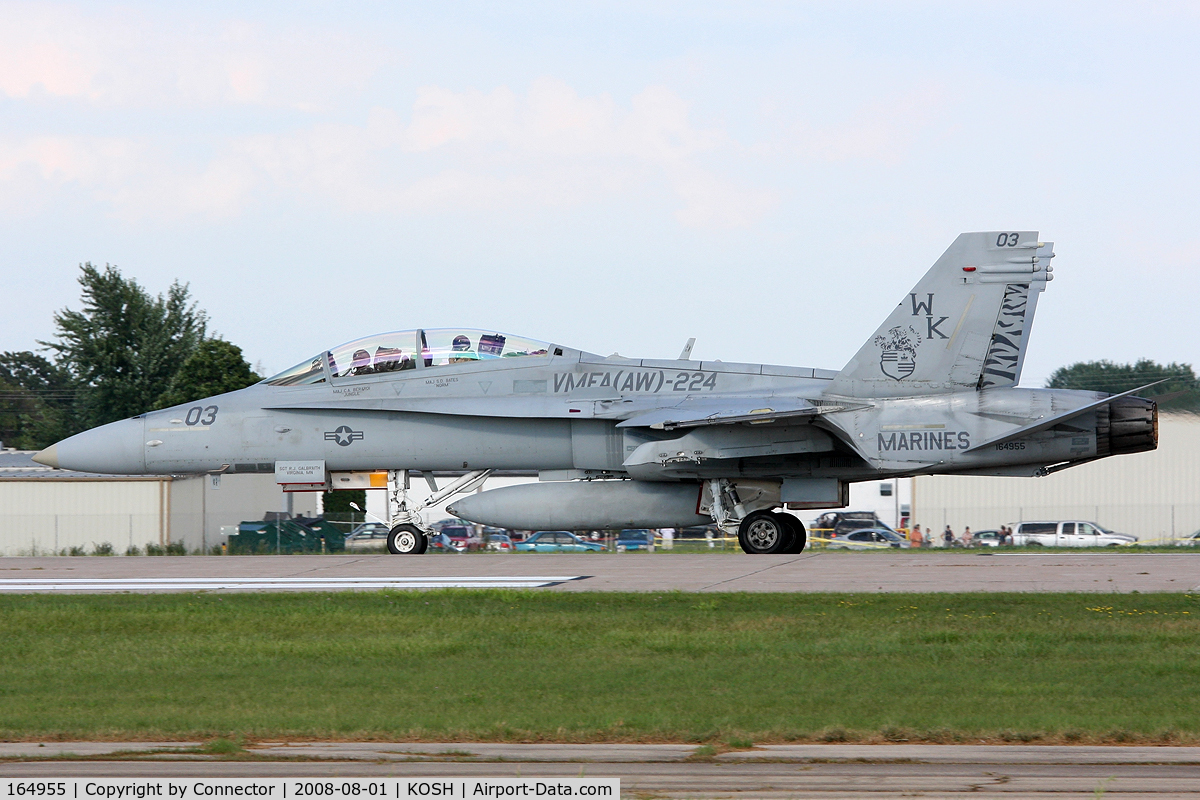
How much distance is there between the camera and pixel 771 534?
63.2 feet

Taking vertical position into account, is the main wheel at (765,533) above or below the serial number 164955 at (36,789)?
above

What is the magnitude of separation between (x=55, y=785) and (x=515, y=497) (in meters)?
13.7

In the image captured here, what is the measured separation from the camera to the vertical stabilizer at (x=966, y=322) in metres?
18.3

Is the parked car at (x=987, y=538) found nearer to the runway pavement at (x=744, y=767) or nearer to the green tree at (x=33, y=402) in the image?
the runway pavement at (x=744, y=767)

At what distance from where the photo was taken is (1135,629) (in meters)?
10.2

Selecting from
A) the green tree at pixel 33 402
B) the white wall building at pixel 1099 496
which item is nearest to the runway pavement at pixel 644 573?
the white wall building at pixel 1099 496

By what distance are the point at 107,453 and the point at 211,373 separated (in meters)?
37.3

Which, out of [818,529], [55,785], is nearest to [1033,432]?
[55,785]

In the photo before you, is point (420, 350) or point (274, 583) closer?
point (274, 583)

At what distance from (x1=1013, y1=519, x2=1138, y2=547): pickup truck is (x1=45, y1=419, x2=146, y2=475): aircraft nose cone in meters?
26.1

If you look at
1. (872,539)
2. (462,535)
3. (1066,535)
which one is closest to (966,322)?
(1066,535)

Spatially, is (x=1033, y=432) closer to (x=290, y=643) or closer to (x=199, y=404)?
(x=290, y=643)

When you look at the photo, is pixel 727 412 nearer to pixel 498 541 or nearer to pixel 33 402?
pixel 498 541
